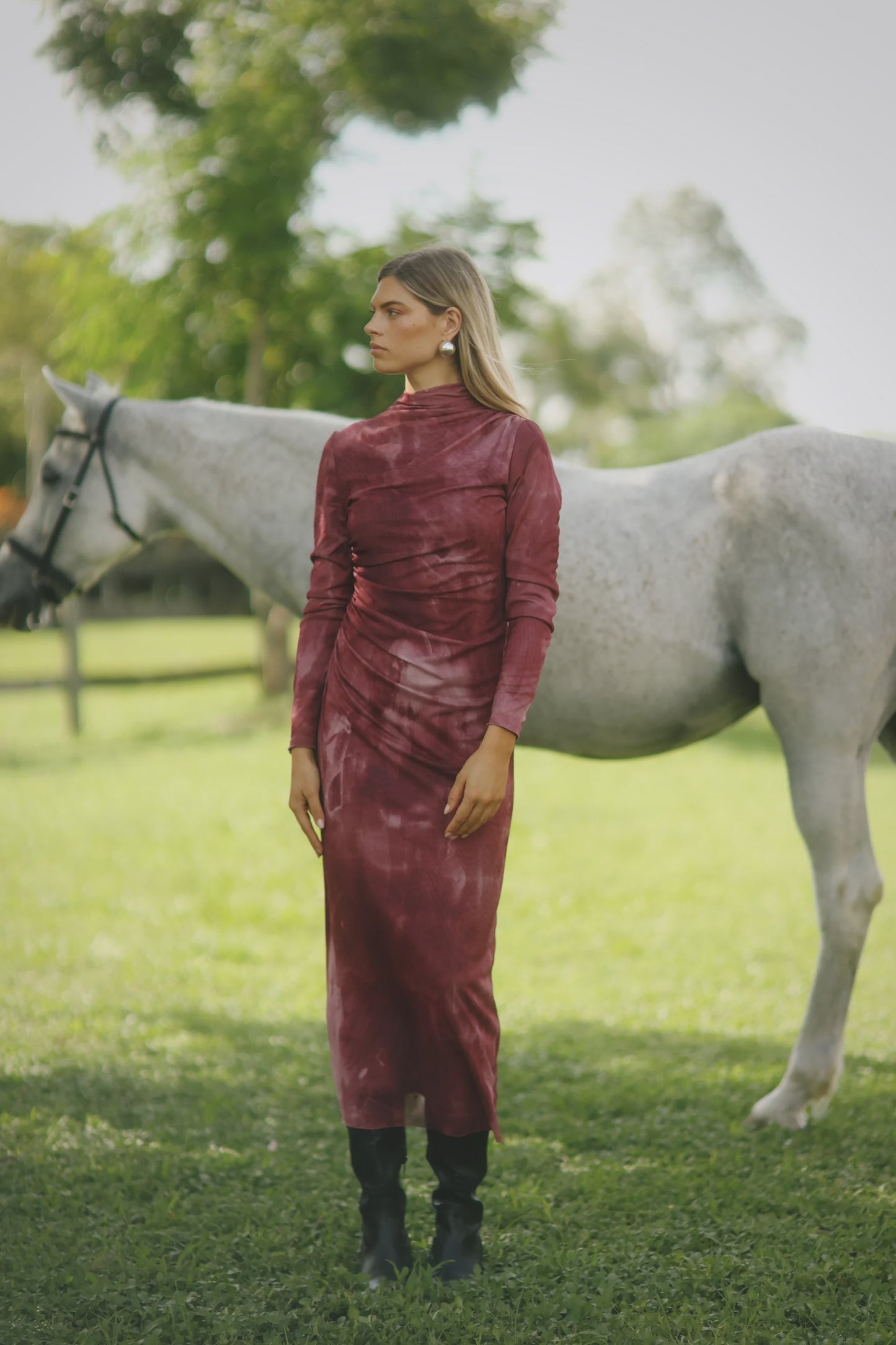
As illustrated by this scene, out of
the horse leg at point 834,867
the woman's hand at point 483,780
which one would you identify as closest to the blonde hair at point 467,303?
the woman's hand at point 483,780

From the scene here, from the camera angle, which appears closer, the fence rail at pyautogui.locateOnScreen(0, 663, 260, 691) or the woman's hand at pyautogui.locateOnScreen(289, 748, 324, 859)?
the woman's hand at pyautogui.locateOnScreen(289, 748, 324, 859)

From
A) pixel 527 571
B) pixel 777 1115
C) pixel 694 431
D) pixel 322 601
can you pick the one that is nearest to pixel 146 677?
pixel 694 431

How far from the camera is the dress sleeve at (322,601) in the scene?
7.80 feet

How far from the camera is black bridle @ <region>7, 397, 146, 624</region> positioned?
137 inches

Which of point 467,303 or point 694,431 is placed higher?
point 467,303

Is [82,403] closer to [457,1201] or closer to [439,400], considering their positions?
[439,400]

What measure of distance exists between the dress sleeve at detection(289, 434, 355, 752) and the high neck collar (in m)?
0.19

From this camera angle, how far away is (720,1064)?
3.91 meters

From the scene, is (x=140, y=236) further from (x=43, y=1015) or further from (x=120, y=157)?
(x=43, y=1015)

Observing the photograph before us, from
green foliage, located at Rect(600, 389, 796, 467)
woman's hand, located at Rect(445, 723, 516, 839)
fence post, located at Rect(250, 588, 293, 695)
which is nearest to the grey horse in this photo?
woman's hand, located at Rect(445, 723, 516, 839)

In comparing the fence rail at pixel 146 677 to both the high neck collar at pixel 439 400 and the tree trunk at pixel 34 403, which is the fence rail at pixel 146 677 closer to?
the high neck collar at pixel 439 400

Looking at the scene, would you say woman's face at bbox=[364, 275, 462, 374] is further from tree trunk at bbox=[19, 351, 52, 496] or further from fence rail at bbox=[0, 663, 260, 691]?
tree trunk at bbox=[19, 351, 52, 496]

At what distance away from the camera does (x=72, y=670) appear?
11711 mm

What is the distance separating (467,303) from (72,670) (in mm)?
10207
